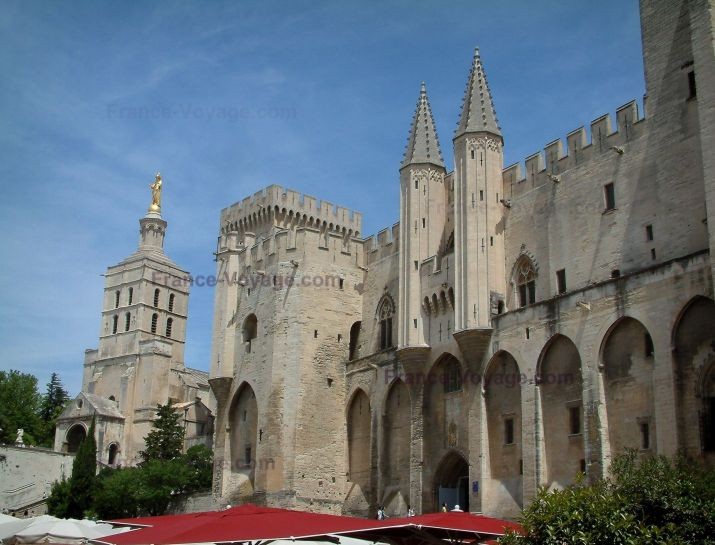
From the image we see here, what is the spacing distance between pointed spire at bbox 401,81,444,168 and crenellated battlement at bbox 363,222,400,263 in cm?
327

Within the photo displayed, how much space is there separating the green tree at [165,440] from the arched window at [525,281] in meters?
24.6

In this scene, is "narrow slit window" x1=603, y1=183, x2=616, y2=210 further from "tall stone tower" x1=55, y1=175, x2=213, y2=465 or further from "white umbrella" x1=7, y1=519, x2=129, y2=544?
"tall stone tower" x1=55, y1=175, x2=213, y2=465

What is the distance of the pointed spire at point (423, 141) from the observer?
3597cm

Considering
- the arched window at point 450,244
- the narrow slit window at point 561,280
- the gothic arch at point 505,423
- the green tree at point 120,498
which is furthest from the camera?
the green tree at point 120,498

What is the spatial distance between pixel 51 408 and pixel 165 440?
28226 mm

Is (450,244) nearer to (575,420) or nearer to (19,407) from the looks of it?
(575,420)

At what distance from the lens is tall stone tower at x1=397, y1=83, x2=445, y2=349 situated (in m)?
34.2

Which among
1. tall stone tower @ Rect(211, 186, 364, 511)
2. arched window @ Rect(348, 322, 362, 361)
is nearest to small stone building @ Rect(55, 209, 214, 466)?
tall stone tower @ Rect(211, 186, 364, 511)

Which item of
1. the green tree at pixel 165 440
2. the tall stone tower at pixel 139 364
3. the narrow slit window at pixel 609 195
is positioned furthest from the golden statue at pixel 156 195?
the narrow slit window at pixel 609 195

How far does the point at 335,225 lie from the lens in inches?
1916

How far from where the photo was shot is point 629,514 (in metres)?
14.3

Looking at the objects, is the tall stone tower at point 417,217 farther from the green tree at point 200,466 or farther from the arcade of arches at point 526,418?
the green tree at point 200,466

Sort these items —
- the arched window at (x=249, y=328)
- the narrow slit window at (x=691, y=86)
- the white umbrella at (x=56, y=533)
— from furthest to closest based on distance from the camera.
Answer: the arched window at (x=249, y=328)
the narrow slit window at (x=691, y=86)
the white umbrella at (x=56, y=533)

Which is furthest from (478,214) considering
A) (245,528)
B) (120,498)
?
(120,498)
